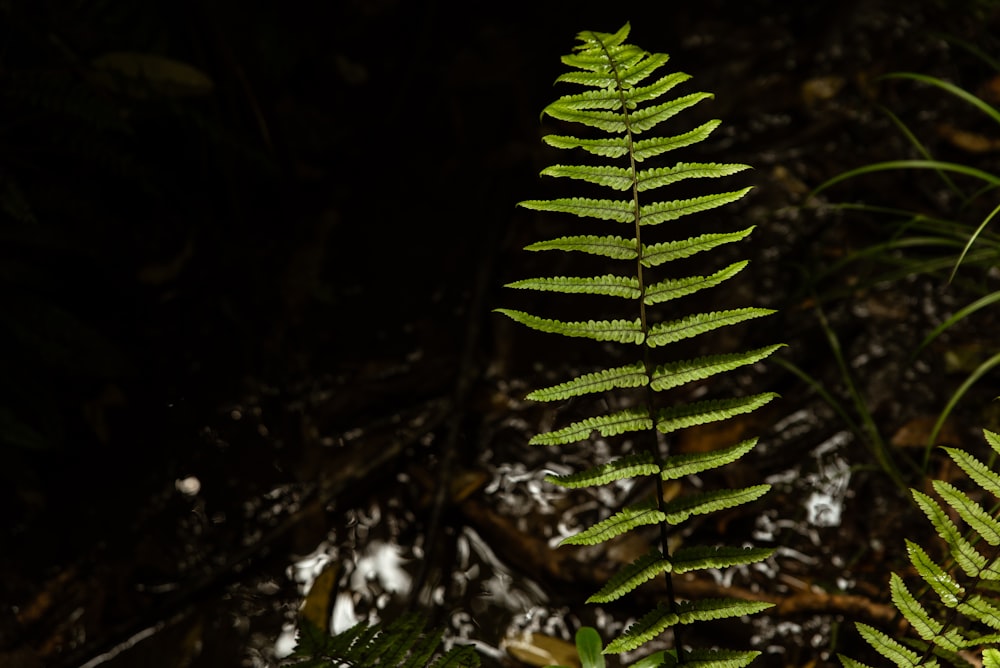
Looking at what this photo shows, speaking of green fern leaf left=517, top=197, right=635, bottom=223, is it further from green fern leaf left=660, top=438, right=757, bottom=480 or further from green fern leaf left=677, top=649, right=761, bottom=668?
green fern leaf left=677, top=649, right=761, bottom=668

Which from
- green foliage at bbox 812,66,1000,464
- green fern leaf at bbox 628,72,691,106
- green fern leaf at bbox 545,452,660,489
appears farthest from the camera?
green foliage at bbox 812,66,1000,464

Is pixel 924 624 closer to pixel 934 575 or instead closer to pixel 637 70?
pixel 934 575

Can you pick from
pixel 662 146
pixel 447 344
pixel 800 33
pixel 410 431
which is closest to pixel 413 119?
pixel 447 344

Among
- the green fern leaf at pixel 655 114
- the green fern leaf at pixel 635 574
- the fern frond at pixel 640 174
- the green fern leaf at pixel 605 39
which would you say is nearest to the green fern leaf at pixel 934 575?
the green fern leaf at pixel 635 574

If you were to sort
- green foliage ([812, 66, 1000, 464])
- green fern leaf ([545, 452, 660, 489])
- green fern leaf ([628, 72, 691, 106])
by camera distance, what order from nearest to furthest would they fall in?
green fern leaf ([628, 72, 691, 106]) → green fern leaf ([545, 452, 660, 489]) → green foliage ([812, 66, 1000, 464])

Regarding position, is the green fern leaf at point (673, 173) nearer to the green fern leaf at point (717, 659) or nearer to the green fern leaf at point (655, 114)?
the green fern leaf at point (655, 114)

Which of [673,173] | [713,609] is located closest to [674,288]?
[673,173]

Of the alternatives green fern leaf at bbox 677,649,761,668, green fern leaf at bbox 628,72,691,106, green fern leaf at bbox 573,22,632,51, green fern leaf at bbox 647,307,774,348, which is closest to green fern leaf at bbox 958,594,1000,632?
green fern leaf at bbox 677,649,761,668

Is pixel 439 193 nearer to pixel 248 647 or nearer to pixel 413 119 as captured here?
pixel 413 119

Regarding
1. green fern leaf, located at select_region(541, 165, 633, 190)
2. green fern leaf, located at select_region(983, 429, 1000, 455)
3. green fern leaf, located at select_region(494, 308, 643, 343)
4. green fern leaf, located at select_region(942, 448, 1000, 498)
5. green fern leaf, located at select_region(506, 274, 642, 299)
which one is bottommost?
green fern leaf, located at select_region(942, 448, 1000, 498)
